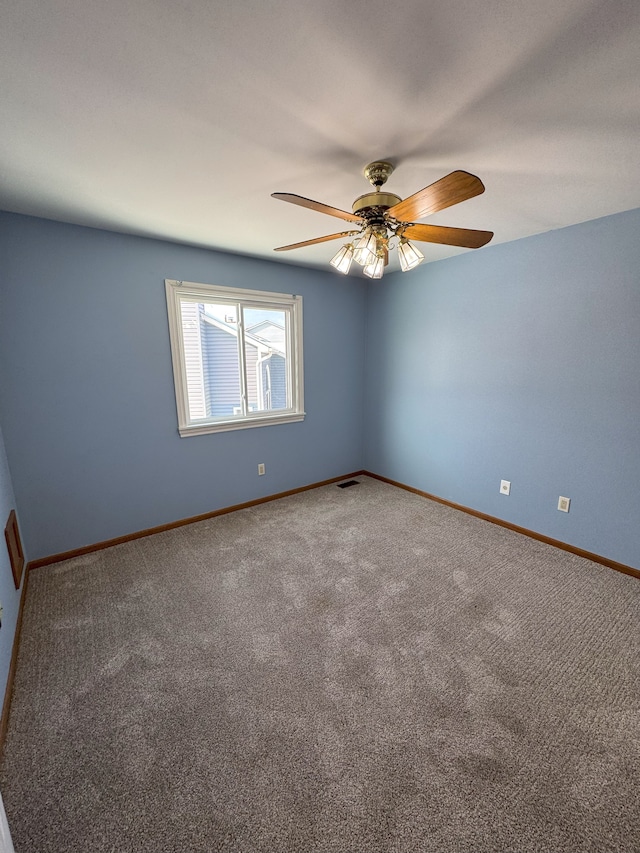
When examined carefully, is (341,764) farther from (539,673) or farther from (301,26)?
(301,26)

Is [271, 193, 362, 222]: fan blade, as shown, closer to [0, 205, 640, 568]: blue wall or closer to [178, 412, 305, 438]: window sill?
[0, 205, 640, 568]: blue wall

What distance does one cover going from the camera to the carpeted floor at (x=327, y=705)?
107 cm

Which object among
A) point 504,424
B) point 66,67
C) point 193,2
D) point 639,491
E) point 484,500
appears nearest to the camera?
point 193,2

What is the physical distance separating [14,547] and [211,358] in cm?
191

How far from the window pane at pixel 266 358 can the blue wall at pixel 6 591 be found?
6.15 ft

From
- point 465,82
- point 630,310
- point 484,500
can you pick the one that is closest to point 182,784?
point 465,82

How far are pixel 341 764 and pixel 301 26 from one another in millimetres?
2362

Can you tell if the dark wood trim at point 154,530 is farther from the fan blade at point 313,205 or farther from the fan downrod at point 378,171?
the fan downrod at point 378,171

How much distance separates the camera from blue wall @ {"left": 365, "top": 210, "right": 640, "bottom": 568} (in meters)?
2.28

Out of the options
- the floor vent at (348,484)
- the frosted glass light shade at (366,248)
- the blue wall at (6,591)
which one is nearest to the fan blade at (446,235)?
the frosted glass light shade at (366,248)

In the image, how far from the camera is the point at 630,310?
2.19 metres

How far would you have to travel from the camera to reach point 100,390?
2.53 meters

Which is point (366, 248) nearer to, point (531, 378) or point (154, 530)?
point (531, 378)

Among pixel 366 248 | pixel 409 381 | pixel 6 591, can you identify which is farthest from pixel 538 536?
pixel 6 591
